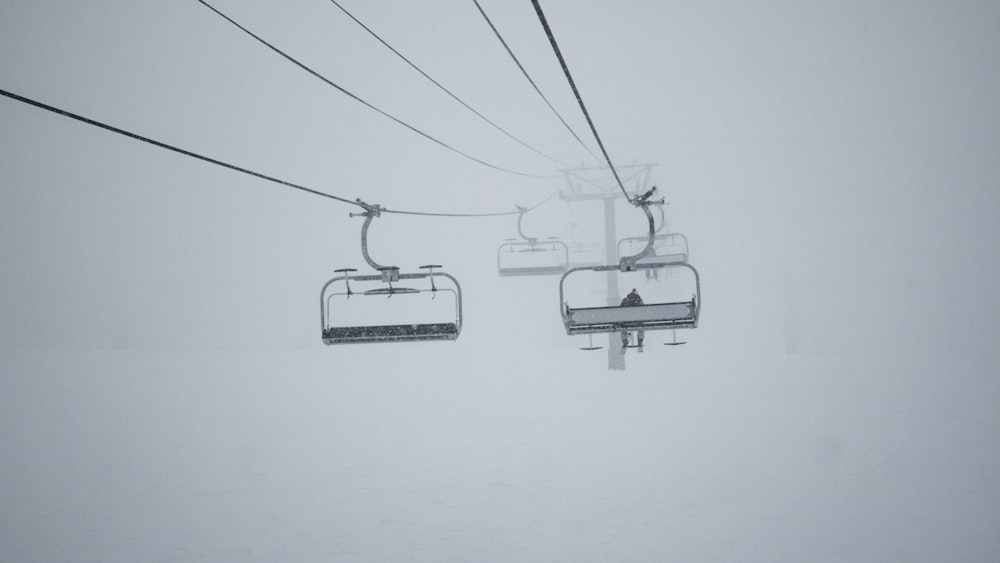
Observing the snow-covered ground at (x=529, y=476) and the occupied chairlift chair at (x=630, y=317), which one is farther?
the occupied chairlift chair at (x=630, y=317)

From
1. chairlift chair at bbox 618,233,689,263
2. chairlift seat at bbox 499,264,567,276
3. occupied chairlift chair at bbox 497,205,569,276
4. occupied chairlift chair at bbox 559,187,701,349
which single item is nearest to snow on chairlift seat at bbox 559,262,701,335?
occupied chairlift chair at bbox 559,187,701,349

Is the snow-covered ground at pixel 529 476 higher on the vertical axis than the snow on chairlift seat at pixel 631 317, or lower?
lower

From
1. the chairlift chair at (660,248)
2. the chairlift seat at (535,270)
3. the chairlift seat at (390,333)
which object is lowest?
the chairlift seat at (390,333)

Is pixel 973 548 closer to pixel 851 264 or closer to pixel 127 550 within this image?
pixel 127 550

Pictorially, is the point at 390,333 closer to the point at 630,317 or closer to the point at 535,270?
the point at 630,317

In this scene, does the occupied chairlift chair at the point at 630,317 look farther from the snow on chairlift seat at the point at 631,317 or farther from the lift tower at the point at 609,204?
the lift tower at the point at 609,204

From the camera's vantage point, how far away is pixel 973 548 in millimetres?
5398

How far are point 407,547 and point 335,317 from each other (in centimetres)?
4781

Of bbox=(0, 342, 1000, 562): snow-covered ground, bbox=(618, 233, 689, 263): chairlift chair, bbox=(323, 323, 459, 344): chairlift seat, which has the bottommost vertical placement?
bbox=(0, 342, 1000, 562): snow-covered ground

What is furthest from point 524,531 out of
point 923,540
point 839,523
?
point 923,540

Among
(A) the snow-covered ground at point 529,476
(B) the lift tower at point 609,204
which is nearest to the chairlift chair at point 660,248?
(B) the lift tower at point 609,204

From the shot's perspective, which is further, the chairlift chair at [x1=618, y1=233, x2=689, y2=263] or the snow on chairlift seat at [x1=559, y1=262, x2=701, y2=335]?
the chairlift chair at [x1=618, y1=233, x2=689, y2=263]

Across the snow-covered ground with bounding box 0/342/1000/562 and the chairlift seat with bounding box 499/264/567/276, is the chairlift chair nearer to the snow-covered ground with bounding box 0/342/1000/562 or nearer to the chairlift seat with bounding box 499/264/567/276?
the chairlift seat with bounding box 499/264/567/276

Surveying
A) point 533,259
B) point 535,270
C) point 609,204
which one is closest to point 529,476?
point 535,270
